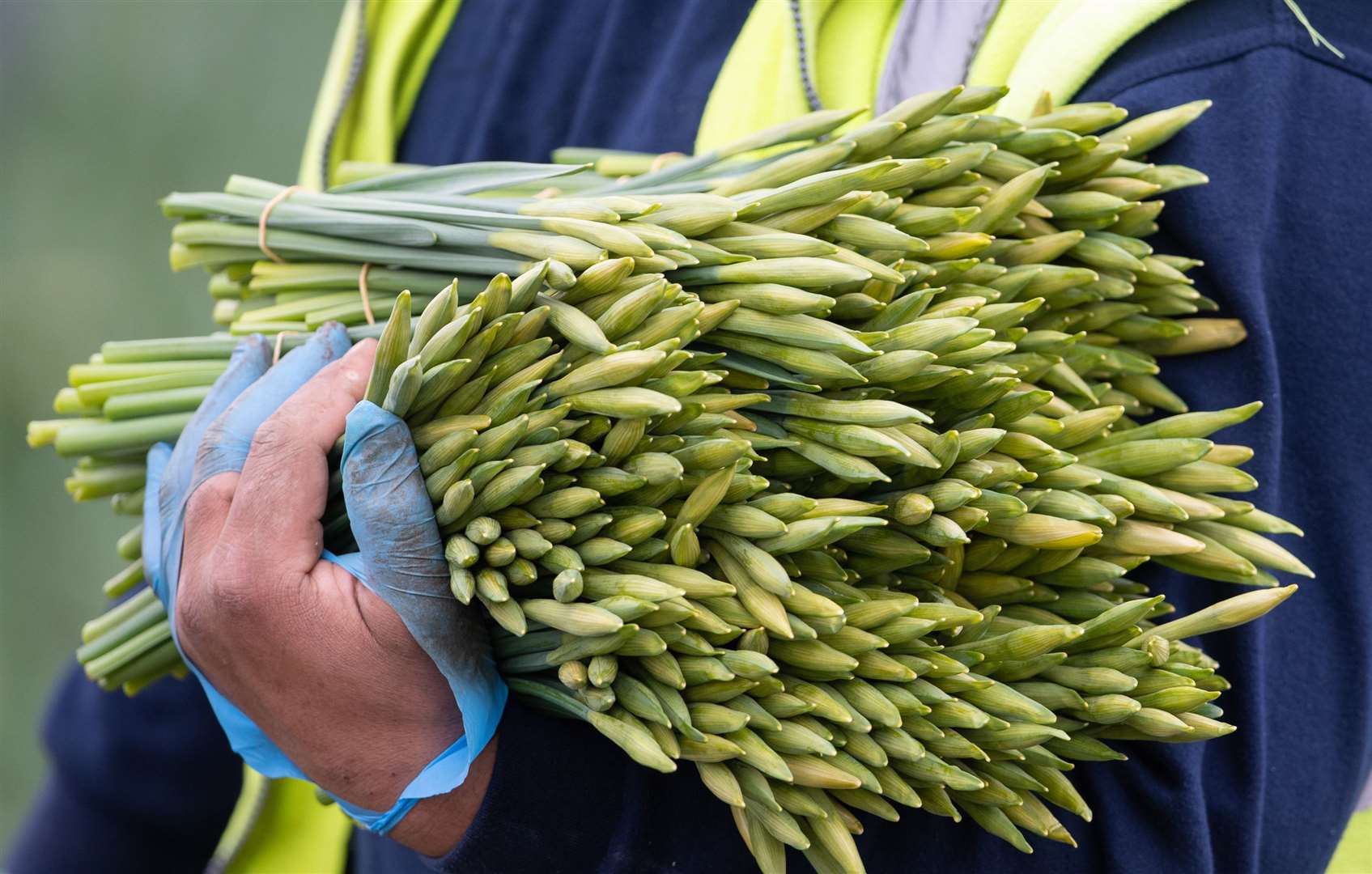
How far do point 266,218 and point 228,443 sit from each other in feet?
0.81

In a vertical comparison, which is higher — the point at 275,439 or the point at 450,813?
the point at 275,439

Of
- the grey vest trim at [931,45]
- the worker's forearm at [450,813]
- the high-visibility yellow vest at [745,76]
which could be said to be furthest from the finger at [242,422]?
the grey vest trim at [931,45]

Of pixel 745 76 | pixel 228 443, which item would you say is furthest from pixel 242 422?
pixel 745 76

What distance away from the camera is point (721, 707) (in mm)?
828

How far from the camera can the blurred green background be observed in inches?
118

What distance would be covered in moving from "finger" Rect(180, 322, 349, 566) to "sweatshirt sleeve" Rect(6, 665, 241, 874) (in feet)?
2.25

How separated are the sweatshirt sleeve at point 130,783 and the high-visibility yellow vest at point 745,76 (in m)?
0.07

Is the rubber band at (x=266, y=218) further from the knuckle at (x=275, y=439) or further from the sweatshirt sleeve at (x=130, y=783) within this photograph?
the sweatshirt sleeve at (x=130, y=783)

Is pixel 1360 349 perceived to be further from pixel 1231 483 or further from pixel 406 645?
pixel 406 645

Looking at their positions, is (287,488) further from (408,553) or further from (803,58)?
(803,58)

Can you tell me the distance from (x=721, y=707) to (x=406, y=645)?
0.27 m

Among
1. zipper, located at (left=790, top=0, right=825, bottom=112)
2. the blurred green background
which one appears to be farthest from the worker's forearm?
the blurred green background

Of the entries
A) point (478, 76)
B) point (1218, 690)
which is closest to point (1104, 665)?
point (1218, 690)

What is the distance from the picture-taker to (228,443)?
1.01 m
